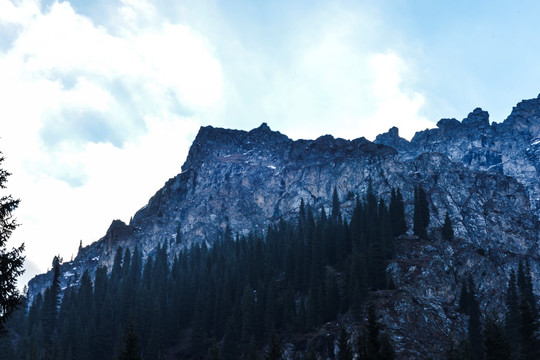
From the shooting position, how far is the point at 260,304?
10938cm

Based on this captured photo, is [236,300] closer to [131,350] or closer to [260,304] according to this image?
[260,304]

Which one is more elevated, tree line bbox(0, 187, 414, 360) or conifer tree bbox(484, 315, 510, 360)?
tree line bbox(0, 187, 414, 360)

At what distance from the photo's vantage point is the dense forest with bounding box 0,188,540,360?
97750 mm

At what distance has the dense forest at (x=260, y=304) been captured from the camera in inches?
3848

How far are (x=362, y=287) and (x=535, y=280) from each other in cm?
8034

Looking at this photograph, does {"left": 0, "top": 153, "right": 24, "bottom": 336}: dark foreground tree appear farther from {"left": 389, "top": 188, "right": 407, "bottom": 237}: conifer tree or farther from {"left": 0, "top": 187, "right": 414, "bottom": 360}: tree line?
{"left": 389, "top": 188, "right": 407, "bottom": 237}: conifer tree

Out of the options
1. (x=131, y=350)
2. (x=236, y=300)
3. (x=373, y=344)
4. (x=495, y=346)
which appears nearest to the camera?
(x=131, y=350)

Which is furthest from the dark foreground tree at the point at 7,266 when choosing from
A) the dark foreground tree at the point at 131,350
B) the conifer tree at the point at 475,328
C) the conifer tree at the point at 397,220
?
the conifer tree at the point at 397,220

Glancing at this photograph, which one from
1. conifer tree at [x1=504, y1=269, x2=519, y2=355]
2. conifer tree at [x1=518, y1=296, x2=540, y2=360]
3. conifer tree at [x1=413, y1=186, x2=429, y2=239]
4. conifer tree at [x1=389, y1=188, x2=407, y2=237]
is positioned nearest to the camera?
conifer tree at [x1=518, y1=296, x2=540, y2=360]

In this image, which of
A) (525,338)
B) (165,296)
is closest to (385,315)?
(525,338)

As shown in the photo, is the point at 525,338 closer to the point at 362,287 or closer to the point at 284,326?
the point at 362,287

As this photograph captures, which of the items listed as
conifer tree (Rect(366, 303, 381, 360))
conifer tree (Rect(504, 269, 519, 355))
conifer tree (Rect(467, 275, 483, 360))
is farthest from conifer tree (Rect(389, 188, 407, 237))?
conifer tree (Rect(366, 303, 381, 360))

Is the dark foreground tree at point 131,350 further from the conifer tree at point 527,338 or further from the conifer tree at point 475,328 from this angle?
the conifer tree at point 475,328

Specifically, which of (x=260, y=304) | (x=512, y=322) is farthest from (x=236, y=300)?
(x=512, y=322)
